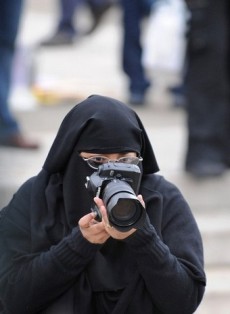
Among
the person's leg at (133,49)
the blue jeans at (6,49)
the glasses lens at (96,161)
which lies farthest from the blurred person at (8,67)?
the glasses lens at (96,161)

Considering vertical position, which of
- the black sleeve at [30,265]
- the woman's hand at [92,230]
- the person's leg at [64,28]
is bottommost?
the black sleeve at [30,265]

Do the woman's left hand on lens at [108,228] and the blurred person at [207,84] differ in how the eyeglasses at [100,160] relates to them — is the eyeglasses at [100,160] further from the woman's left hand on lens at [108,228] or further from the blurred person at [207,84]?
the blurred person at [207,84]

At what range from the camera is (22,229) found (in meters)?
3.31

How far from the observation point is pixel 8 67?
20.6 ft

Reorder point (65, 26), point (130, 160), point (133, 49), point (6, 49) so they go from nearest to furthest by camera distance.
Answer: point (130, 160)
point (6, 49)
point (133, 49)
point (65, 26)

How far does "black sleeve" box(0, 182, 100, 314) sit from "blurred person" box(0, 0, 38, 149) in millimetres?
2812

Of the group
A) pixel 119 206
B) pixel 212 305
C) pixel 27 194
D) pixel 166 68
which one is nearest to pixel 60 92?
pixel 166 68

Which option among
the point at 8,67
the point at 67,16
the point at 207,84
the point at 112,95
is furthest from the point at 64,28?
the point at 207,84

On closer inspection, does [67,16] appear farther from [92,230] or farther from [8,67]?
[92,230]

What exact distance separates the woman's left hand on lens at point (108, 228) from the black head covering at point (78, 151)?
0.20 metres

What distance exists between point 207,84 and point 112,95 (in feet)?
7.57

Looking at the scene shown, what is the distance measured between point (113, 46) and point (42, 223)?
7.49 meters

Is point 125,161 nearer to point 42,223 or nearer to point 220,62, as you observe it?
point 42,223

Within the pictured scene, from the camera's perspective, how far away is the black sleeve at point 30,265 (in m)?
3.19
